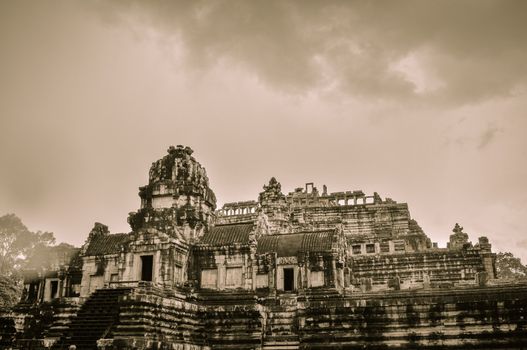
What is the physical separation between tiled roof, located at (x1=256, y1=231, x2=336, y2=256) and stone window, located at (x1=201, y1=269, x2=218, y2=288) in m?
2.86

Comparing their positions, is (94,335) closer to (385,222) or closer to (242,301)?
(242,301)

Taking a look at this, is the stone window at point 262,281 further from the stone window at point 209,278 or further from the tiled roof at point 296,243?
the stone window at point 209,278

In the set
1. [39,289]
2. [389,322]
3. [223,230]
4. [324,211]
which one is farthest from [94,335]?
[324,211]

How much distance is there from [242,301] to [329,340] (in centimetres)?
690

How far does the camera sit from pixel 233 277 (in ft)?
91.7

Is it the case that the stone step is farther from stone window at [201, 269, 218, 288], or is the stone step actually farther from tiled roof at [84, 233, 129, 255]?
tiled roof at [84, 233, 129, 255]

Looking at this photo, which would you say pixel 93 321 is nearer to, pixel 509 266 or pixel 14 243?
pixel 14 243

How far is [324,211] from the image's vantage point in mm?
54594

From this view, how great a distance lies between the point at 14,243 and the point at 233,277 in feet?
124

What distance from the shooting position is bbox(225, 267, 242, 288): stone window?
91.0 ft

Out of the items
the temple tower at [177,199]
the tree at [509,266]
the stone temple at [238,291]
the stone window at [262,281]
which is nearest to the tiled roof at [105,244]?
the stone temple at [238,291]

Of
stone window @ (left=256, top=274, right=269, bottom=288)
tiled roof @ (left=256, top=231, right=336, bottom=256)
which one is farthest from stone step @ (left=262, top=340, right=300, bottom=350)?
tiled roof @ (left=256, top=231, right=336, bottom=256)

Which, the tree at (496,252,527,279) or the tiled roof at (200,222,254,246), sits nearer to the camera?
the tiled roof at (200,222,254,246)

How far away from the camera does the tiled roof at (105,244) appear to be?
32.1 m
